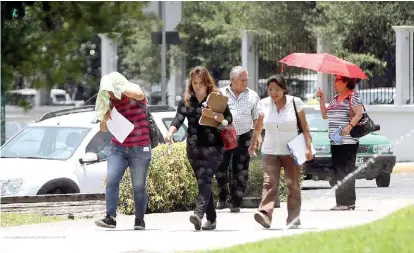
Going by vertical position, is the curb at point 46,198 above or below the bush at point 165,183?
below

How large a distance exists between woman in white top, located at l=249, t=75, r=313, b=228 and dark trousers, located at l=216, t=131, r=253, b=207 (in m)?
1.56

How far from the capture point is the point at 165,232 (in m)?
13.3

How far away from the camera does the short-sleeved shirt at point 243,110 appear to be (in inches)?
598

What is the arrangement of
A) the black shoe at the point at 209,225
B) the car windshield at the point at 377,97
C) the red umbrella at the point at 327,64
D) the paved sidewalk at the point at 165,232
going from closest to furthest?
the paved sidewalk at the point at 165,232 < the black shoe at the point at 209,225 < the red umbrella at the point at 327,64 < the car windshield at the point at 377,97

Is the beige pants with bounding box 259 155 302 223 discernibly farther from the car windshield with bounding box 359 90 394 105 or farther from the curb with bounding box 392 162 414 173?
the car windshield with bounding box 359 90 394 105

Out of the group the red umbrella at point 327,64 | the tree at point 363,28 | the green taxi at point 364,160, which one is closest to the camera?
the red umbrella at point 327,64

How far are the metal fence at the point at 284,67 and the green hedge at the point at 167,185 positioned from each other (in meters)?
16.3

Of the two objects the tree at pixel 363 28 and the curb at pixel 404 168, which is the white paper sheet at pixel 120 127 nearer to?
the curb at pixel 404 168

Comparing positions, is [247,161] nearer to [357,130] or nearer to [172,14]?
[357,130]

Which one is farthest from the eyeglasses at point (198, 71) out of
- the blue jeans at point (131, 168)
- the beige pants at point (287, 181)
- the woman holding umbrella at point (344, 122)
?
the woman holding umbrella at point (344, 122)

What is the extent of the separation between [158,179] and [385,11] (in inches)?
769

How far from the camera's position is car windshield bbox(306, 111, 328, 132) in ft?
71.5

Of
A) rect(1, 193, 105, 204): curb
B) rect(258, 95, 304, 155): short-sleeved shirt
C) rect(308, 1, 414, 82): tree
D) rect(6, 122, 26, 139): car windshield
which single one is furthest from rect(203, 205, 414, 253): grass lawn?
rect(6, 122, 26, 139): car windshield

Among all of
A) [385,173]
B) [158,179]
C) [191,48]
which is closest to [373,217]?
[158,179]
